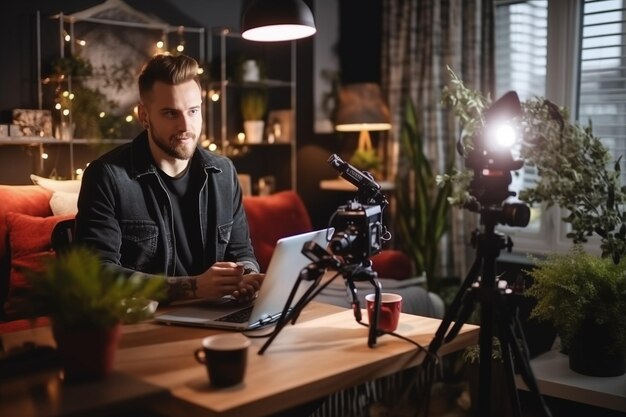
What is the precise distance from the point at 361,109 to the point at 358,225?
9.26 ft

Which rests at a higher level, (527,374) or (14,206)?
(14,206)

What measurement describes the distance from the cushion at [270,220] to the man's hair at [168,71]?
4.53 feet

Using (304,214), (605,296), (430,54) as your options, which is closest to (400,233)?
(304,214)

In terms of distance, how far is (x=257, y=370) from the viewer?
133cm

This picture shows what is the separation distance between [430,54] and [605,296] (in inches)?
87.2

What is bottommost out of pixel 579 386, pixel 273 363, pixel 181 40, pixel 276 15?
pixel 579 386

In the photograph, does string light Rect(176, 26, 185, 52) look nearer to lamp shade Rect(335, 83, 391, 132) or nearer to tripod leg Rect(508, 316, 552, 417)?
lamp shade Rect(335, 83, 391, 132)

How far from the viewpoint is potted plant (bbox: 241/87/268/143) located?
4.28 meters

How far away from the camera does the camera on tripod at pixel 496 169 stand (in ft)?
4.97

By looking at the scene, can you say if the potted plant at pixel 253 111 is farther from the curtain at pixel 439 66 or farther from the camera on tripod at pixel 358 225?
the camera on tripod at pixel 358 225

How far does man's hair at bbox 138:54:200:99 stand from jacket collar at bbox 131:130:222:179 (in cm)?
17

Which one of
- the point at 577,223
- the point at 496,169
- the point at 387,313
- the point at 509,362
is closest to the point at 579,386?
the point at 577,223

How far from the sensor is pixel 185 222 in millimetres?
2334

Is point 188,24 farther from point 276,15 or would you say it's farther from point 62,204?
point 276,15
